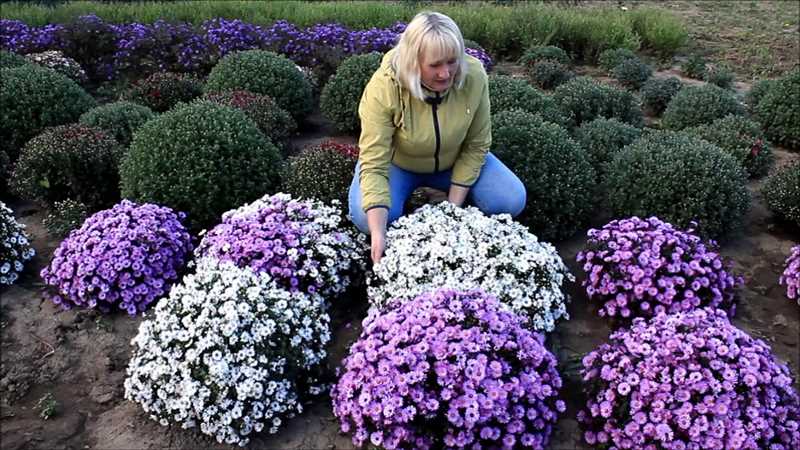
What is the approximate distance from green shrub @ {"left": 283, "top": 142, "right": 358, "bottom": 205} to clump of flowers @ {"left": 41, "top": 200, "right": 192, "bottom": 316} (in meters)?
0.90

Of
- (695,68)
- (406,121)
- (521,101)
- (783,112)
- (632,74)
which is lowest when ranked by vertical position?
(695,68)

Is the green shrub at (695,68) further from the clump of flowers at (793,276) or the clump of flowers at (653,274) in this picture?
the clump of flowers at (653,274)

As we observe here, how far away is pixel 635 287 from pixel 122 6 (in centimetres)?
934

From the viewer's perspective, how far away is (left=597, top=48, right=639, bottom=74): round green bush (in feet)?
30.3

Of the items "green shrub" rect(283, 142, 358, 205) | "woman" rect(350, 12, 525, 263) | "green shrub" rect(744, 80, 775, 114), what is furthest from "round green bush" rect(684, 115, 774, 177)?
"green shrub" rect(283, 142, 358, 205)

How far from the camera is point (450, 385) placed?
333 centimetres

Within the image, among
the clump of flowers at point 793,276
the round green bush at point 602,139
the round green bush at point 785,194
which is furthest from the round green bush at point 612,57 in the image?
the clump of flowers at point 793,276

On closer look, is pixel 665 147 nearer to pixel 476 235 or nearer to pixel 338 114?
pixel 476 235

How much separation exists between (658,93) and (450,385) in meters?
5.76

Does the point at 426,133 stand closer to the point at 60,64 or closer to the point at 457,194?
the point at 457,194

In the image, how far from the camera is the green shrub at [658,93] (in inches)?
313

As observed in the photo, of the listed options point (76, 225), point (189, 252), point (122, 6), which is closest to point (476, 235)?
point (189, 252)

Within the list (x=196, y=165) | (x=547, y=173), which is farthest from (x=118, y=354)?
(x=547, y=173)

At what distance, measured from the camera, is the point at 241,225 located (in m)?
4.50
